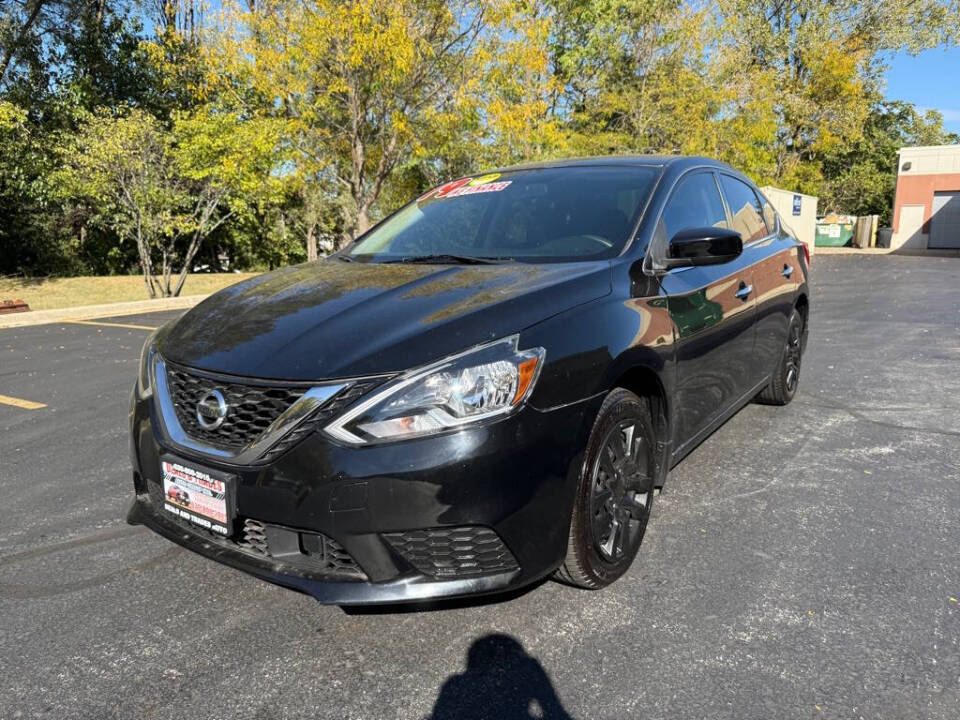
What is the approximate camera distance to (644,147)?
25.7m

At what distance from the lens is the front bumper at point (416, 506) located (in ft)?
6.91

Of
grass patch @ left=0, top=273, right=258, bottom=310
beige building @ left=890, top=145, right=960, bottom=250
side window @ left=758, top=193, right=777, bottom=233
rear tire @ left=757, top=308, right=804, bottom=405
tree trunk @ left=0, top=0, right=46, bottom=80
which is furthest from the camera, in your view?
beige building @ left=890, top=145, right=960, bottom=250

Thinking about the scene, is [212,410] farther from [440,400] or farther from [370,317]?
[440,400]

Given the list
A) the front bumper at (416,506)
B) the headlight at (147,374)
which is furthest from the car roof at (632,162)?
the headlight at (147,374)

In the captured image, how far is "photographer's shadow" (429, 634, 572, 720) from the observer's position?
209 cm

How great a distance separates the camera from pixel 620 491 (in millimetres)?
2734

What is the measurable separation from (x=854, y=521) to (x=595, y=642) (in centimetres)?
168

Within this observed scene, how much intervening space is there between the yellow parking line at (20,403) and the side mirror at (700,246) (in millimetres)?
5165

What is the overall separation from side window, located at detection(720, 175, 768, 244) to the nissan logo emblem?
3058 millimetres

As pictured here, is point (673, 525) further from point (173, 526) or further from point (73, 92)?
point (73, 92)

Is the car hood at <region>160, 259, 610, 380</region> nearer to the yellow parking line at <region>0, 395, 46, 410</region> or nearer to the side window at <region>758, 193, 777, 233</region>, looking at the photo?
the side window at <region>758, 193, 777, 233</region>

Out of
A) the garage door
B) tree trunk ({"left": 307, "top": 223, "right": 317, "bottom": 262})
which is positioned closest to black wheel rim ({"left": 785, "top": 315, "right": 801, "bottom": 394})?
tree trunk ({"left": 307, "top": 223, "right": 317, "bottom": 262})

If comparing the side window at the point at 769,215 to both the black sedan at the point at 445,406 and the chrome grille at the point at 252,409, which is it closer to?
the black sedan at the point at 445,406

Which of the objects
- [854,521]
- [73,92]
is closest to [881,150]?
Result: [73,92]
